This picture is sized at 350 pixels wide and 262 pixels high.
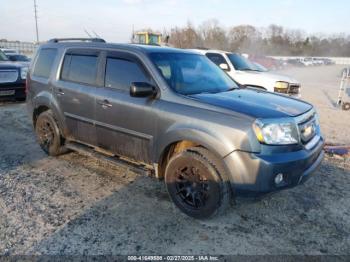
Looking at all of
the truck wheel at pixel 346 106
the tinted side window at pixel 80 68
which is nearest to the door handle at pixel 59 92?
the tinted side window at pixel 80 68

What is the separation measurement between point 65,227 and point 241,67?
26.2 ft

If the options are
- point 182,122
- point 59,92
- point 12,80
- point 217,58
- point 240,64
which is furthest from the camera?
point 240,64

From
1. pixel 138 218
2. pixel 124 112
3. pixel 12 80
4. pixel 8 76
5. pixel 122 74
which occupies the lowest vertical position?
pixel 138 218

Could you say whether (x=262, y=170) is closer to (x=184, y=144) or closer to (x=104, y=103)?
(x=184, y=144)

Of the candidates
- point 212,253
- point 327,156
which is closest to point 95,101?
point 212,253

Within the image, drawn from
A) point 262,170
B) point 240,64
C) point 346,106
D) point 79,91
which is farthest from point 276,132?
point 346,106

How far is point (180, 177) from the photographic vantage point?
12.0 feet

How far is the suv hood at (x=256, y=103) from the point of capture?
3275 millimetres

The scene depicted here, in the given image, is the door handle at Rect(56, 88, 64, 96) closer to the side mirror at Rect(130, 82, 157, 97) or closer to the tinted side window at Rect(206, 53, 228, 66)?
the side mirror at Rect(130, 82, 157, 97)

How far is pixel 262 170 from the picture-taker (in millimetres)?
3059

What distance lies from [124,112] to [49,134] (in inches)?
78.2

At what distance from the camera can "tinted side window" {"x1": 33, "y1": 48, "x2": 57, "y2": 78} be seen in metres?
5.16

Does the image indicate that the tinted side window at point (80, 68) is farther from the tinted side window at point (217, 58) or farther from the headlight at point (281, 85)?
the headlight at point (281, 85)

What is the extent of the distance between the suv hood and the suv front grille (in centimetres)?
798
